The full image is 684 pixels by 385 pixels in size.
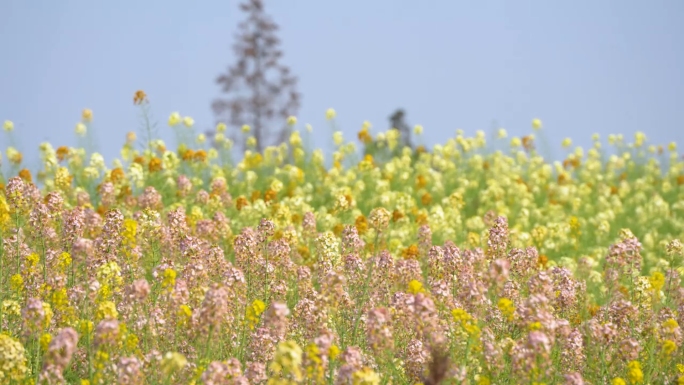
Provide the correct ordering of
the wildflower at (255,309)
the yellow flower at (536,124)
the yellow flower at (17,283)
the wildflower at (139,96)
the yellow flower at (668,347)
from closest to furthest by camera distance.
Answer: the wildflower at (255,309) < the yellow flower at (668,347) < the yellow flower at (17,283) < the wildflower at (139,96) < the yellow flower at (536,124)

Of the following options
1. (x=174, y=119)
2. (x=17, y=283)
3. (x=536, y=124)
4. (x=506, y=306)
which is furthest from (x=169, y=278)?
(x=536, y=124)

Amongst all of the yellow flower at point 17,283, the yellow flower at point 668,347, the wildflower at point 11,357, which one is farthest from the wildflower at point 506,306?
the yellow flower at point 17,283

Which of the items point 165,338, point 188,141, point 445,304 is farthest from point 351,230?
point 188,141

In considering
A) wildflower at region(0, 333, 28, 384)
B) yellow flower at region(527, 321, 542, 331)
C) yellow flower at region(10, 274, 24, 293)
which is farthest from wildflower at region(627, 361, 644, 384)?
yellow flower at region(10, 274, 24, 293)

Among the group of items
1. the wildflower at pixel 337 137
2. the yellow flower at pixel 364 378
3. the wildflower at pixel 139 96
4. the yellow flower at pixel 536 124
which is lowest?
the yellow flower at pixel 364 378

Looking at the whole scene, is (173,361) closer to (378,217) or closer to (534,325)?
(534,325)

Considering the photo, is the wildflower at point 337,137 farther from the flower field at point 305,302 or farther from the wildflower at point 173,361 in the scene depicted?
the wildflower at point 173,361

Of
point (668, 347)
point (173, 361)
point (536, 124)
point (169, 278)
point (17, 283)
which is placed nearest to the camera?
point (173, 361)

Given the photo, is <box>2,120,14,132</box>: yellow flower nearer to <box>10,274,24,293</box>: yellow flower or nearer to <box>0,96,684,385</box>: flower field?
<box>0,96,684,385</box>: flower field

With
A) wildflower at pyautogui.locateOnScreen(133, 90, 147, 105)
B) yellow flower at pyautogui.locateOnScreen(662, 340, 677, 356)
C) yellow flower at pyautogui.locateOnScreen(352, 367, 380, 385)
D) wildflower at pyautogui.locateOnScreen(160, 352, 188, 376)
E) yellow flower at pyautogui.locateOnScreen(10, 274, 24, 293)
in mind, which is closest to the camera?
wildflower at pyautogui.locateOnScreen(160, 352, 188, 376)

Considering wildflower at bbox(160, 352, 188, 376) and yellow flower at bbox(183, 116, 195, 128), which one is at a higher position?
yellow flower at bbox(183, 116, 195, 128)

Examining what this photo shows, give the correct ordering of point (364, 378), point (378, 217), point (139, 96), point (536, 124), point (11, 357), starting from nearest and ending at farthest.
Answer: point (364, 378), point (11, 357), point (378, 217), point (139, 96), point (536, 124)

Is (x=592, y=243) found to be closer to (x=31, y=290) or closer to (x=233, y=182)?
(x=233, y=182)

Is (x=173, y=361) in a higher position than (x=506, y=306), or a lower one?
lower
